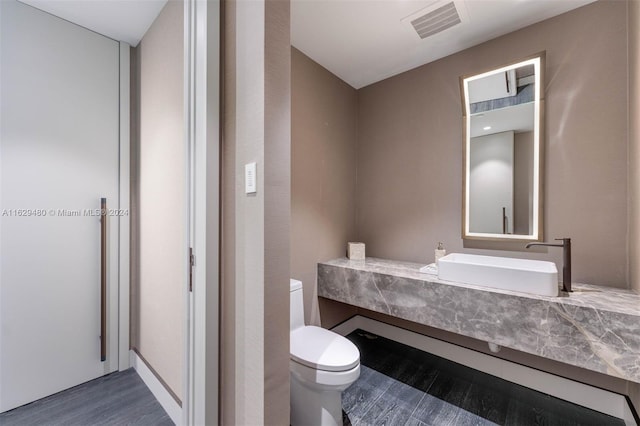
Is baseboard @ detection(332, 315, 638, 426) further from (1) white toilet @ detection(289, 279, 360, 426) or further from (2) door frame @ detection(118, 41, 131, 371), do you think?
(2) door frame @ detection(118, 41, 131, 371)

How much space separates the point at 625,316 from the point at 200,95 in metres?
2.03

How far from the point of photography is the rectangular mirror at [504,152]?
5.97 feet

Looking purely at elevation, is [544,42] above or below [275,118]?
above

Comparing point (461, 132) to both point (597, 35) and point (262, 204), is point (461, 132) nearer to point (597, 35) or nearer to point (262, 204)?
point (597, 35)

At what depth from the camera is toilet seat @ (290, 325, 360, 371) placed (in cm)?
135

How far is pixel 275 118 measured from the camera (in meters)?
0.96

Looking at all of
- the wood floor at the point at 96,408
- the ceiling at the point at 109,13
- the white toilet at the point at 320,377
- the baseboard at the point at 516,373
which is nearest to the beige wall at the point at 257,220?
the white toilet at the point at 320,377

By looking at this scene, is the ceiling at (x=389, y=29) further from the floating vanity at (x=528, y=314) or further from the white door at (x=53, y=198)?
the floating vanity at (x=528, y=314)

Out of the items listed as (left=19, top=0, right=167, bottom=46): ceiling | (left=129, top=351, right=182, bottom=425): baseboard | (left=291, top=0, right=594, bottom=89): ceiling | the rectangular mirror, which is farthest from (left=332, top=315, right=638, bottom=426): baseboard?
(left=19, top=0, right=167, bottom=46): ceiling

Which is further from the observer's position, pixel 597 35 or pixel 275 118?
pixel 597 35

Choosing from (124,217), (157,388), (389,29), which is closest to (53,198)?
(124,217)

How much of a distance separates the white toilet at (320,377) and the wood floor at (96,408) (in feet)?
2.39

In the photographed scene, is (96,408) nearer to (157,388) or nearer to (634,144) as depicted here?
(157,388)

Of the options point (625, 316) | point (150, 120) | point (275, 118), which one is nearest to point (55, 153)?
point (150, 120)
